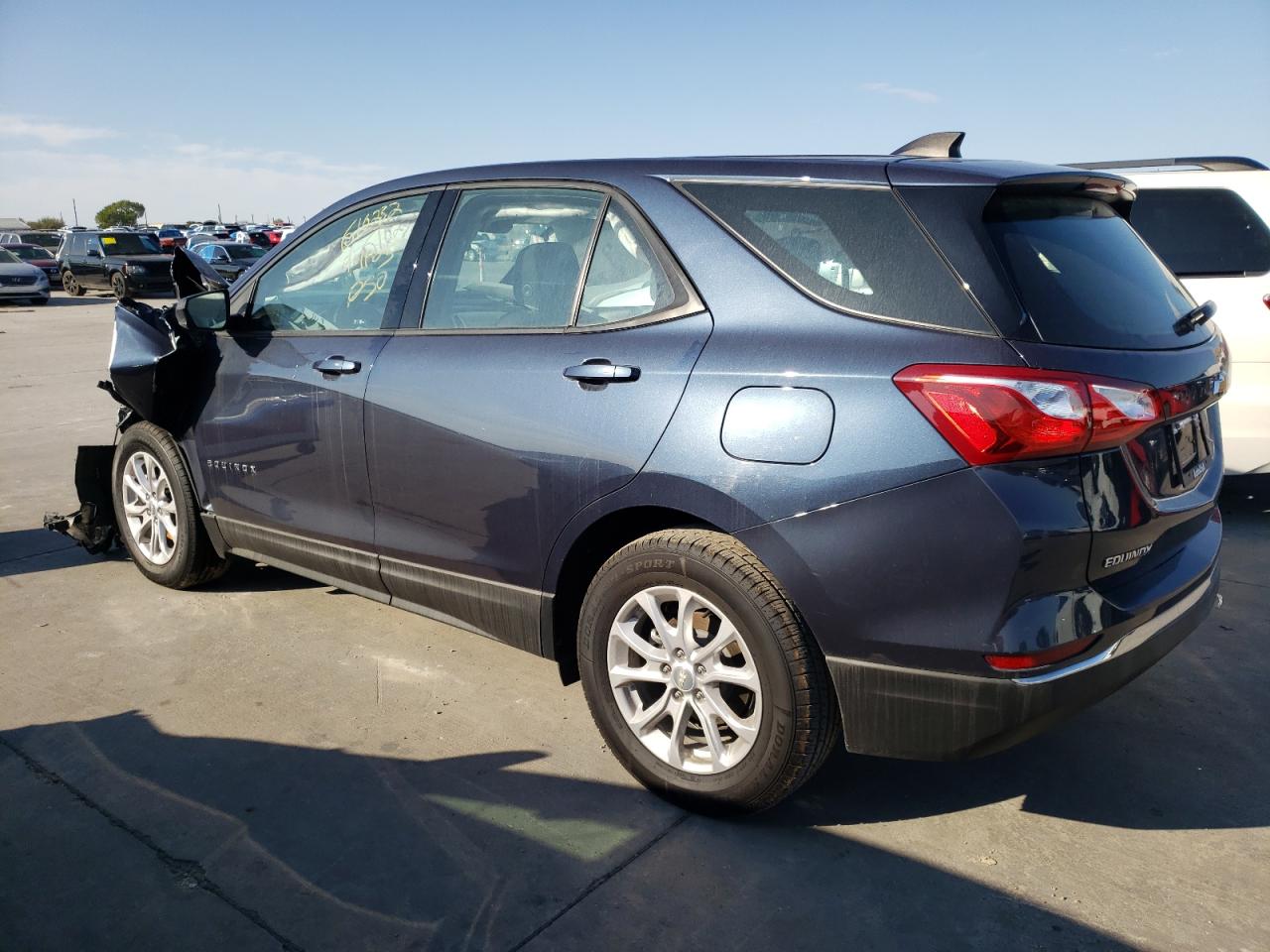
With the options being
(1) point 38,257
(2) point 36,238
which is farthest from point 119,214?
(1) point 38,257

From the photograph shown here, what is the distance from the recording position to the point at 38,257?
29297 millimetres

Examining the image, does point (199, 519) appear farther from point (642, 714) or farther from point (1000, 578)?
point (1000, 578)

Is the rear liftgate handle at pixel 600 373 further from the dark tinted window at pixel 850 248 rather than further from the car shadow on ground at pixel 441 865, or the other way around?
the car shadow on ground at pixel 441 865

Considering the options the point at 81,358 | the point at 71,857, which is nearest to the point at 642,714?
the point at 71,857

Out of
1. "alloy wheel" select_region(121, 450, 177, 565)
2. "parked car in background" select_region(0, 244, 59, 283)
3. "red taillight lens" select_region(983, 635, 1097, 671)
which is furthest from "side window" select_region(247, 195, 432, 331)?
"parked car in background" select_region(0, 244, 59, 283)

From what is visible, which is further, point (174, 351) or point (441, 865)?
point (174, 351)

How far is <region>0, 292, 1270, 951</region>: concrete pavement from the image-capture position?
2496 millimetres

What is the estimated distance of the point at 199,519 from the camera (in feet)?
15.0

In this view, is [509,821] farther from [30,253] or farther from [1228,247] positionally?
[30,253]

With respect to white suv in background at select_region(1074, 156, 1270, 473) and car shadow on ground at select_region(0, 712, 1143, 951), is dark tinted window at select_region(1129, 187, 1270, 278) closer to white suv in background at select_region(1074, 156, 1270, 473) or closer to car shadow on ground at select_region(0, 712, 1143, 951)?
white suv in background at select_region(1074, 156, 1270, 473)

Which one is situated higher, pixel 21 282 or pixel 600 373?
pixel 600 373

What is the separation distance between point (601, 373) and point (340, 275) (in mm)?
1506

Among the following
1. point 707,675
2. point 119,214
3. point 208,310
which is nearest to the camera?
point 707,675

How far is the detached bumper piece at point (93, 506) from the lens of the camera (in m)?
5.15
